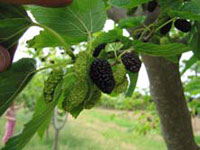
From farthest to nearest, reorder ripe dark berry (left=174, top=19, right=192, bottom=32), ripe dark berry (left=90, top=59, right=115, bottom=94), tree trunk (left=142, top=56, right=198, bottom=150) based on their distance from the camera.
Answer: tree trunk (left=142, top=56, right=198, bottom=150)
ripe dark berry (left=174, top=19, right=192, bottom=32)
ripe dark berry (left=90, top=59, right=115, bottom=94)

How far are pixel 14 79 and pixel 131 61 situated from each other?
27 centimetres

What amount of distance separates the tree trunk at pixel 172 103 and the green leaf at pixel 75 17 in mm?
625

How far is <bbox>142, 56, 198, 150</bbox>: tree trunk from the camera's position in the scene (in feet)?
4.19

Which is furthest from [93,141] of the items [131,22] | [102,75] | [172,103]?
[102,75]

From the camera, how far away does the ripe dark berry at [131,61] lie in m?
0.66

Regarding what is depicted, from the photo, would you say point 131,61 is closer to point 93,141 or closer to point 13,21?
point 13,21

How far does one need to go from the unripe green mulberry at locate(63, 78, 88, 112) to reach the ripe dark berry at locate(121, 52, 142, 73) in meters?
0.10

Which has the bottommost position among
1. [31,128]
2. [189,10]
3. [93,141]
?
[93,141]

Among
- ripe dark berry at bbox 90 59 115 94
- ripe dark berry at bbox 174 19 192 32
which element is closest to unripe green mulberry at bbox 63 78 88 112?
ripe dark berry at bbox 90 59 115 94

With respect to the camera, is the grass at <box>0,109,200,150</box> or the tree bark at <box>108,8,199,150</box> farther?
the grass at <box>0,109,200,150</box>

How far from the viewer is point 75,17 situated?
2.24 ft

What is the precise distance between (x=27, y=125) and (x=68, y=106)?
0.32 feet

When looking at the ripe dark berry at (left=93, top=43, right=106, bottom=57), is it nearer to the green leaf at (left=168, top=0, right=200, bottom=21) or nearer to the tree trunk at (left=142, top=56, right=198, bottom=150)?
the green leaf at (left=168, top=0, right=200, bottom=21)

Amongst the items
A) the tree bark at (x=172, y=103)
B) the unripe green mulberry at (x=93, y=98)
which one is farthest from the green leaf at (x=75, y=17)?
the tree bark at (x=172, y=103)
